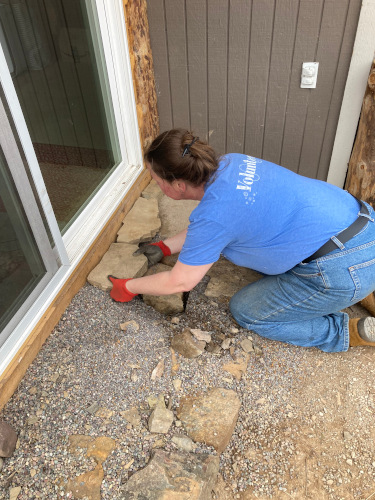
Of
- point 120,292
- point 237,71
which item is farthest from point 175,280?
point 237,71

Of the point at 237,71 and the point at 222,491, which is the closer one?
the point at 222,491

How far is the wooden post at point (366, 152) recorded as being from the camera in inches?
102

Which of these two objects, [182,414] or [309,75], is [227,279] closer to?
[182,414]

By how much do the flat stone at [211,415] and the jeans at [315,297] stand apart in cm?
46

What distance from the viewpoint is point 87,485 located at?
151cm

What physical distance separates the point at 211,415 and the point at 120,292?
0.84 metres

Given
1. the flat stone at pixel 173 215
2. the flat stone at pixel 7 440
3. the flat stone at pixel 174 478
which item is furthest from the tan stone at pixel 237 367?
the flat stone at pixel 173 215

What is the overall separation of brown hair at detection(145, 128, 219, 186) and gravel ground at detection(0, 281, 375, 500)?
913mm

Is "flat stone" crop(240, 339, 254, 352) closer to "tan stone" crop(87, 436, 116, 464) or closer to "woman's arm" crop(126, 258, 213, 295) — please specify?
"woman's arm" crop(126, 258, 213, 295)

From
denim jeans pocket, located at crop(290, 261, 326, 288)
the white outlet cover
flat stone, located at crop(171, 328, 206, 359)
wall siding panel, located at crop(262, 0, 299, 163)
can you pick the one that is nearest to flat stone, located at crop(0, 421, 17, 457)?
flat stone, located at crop(171, 328, 206, 359)

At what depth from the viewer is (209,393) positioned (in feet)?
6.07

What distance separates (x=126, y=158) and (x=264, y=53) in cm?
129

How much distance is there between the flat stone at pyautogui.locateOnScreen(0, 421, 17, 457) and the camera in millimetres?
1542

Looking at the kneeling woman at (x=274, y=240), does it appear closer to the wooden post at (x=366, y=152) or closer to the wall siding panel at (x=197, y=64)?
the wooden post at (x=366, y=152)
